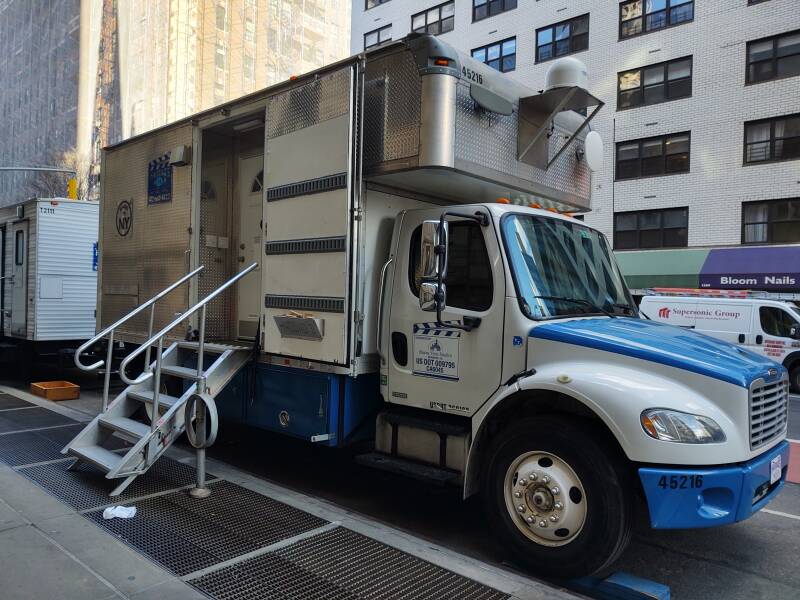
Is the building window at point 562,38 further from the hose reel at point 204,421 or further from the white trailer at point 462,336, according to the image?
the hose reel at point 204,421

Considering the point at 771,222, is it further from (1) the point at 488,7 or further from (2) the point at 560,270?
(2) the point at 560,270

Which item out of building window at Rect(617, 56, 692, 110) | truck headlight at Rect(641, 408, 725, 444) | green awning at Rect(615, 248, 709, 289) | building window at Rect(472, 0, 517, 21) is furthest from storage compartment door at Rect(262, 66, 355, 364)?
building window at Rect(472, 0, 517, 21)

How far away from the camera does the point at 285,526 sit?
4.67m

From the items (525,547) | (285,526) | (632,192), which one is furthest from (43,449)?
(632,192)

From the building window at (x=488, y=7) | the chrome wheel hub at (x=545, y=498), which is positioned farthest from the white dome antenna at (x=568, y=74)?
the building window at (x=488, y=7)

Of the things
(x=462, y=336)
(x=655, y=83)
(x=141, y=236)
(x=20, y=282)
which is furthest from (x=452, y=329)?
(x=655, y=83)

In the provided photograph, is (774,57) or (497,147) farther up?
(774,57)

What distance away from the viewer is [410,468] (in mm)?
4820

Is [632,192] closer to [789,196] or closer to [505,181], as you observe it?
[789,196]

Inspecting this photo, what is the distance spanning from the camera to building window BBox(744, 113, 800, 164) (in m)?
20.4

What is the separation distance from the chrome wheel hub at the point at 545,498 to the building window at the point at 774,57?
21.6m

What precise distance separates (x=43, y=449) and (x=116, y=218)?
9.71 ft

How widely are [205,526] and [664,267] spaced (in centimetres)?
2112

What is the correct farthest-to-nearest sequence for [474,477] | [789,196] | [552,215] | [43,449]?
[789,196] < [43,449] < [552,215] < [474,477]
